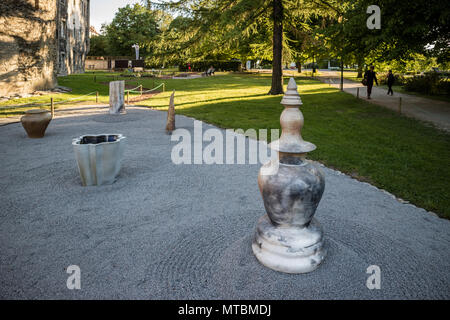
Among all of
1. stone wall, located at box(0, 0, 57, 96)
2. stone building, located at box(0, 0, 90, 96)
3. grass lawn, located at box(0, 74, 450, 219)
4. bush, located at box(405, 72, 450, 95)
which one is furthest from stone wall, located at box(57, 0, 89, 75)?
bush, located at box(405, 72, 450, 95)

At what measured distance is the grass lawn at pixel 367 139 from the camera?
685cm

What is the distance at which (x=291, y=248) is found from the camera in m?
3.86

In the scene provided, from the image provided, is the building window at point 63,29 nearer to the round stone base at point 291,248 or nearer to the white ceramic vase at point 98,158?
the white ceramic vase at point 98,158

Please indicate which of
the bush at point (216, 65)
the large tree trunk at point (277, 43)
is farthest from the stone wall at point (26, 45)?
the bush at point (216, 65)

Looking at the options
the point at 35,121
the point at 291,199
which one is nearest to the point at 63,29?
the point at 35,121

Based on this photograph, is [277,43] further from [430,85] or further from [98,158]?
[98,158]

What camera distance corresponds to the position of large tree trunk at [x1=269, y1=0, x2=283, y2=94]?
21266 mm

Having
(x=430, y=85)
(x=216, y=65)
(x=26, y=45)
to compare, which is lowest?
(x=430, y=85)

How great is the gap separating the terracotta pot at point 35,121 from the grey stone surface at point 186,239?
Result: 9.44ft

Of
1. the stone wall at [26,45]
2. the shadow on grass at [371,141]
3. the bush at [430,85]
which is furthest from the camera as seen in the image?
the bush at [430,85]

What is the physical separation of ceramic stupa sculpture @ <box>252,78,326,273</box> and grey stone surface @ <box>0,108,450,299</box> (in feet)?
0.55

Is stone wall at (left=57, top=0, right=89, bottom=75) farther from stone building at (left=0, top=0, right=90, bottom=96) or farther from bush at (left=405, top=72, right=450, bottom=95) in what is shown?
bush at (left=405, top=72, right=450, bottom=95)

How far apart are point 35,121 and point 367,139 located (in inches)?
427
